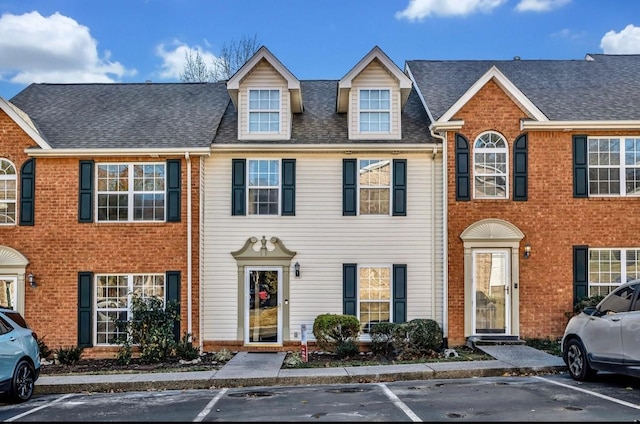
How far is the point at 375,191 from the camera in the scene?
1652cm

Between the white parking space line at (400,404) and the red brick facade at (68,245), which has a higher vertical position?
the red brick facade at (68,245)

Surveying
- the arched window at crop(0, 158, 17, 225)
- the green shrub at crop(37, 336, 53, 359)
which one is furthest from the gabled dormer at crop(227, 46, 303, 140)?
the green shrub at crop(37, 336, 53, 359)

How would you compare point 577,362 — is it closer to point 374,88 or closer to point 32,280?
point 374,88

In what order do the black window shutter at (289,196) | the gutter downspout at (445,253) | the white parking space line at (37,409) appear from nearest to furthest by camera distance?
the white parking space line at (37,409) → the gutter downspout at (445,253) → the black window shutter at (289,196)

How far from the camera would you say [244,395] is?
426 inches

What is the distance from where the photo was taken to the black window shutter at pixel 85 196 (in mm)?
16266

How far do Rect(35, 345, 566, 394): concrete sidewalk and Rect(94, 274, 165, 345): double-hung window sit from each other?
3221mm

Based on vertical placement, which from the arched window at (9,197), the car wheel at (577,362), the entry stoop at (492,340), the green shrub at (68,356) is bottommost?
the green shrub at (68,356)

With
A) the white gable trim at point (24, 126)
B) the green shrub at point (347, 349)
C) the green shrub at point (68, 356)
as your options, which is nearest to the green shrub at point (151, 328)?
the green shrub at point (68, 356)

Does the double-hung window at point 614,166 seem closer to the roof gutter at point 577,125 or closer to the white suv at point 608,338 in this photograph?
the roof gutter at point 577,125

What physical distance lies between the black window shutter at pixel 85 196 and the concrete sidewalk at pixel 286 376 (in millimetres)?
4711

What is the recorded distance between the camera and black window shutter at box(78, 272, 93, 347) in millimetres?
16016

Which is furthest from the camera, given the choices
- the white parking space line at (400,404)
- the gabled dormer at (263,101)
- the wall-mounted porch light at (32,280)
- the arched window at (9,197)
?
the gabled dormer at (263,101)

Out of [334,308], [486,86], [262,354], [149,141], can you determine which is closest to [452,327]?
[334,308]
